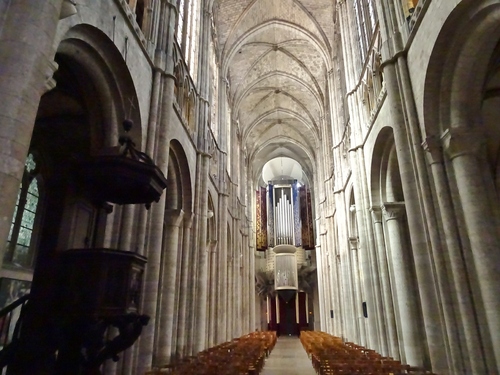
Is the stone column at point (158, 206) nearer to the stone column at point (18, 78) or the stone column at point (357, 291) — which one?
the stone column at point (18, 78)

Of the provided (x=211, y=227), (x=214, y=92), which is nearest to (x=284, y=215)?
Result: (x=214, y=92)

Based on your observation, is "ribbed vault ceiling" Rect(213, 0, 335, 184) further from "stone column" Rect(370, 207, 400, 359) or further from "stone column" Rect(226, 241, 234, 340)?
"stone column" Rect(370, 207, 400, 359)

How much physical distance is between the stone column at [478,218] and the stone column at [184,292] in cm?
777

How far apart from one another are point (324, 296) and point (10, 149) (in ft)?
78.1

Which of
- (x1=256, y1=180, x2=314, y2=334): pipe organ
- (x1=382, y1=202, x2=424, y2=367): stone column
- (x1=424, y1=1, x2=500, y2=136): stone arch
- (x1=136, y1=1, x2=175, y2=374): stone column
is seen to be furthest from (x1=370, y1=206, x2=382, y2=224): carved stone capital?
(x1=256, y1=180, x2=314, y2=334): pipe organ

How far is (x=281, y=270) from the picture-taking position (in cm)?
2820

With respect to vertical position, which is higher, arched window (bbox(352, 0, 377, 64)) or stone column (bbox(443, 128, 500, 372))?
arched window (bbox(352, 0, 377, 64))

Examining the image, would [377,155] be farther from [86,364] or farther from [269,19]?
[269,19]

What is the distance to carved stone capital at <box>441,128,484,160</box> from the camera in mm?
6148

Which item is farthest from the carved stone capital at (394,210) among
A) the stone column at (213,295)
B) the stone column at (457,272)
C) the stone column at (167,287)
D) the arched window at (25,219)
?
the arched window at (25,219)

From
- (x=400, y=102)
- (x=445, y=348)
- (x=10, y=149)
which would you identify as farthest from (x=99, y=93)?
(x=445, y=348)

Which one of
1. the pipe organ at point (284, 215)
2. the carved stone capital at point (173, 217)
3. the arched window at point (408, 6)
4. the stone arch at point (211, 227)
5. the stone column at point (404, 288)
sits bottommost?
the stone column at point (404, 288)

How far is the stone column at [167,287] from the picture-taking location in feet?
29.1

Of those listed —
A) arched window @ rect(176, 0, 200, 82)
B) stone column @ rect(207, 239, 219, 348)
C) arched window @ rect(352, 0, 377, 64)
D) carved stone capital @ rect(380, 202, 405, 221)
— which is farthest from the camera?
stone column @ rect(207, 239, 219, 348)
